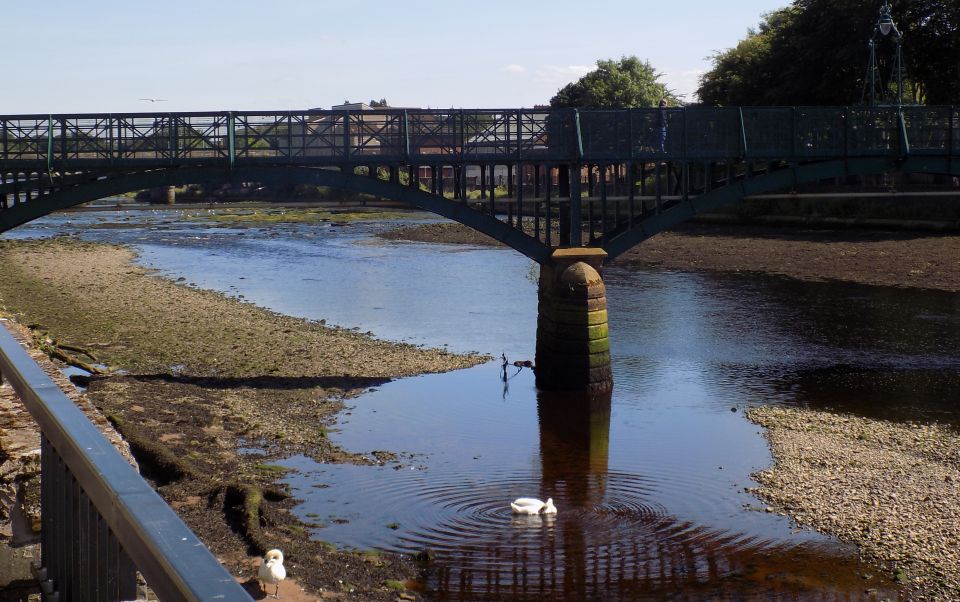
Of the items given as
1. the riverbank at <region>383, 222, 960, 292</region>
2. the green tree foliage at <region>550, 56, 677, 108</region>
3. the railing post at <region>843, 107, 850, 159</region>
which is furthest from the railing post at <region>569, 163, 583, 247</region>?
the green tree foliage at <region>550, 56, 677, 108</region>

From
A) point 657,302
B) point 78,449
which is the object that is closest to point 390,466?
point 78,449

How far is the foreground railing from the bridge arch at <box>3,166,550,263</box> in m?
25.9

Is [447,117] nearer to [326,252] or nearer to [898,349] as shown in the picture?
[898,349]

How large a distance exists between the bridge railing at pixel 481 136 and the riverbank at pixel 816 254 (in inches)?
670

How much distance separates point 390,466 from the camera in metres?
22.8

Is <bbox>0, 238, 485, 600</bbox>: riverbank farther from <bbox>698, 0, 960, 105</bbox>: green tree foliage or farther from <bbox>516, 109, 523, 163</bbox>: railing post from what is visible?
<bbox>698, 0, 960, 105</bbox>: green tree foliage

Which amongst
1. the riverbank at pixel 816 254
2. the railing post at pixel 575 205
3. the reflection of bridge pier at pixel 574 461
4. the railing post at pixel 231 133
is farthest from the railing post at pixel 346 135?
the riverbank at pixel 816 254

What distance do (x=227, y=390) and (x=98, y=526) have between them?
86.7ft

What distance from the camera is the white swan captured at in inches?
769

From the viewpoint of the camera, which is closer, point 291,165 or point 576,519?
point 576,519

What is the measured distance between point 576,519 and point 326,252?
58.2 metres

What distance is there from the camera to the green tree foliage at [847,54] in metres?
69.4

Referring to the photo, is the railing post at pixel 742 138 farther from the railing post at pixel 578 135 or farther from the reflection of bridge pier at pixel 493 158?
the railing post at pixel 578 135

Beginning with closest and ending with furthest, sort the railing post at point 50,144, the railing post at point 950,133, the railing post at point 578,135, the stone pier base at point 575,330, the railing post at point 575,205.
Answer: the railing post at point 50,144 → the stone pier base at point 575,330 → the railing post at point 575,205 → the railing post at point 578,135 → the railing post at point 950,133
